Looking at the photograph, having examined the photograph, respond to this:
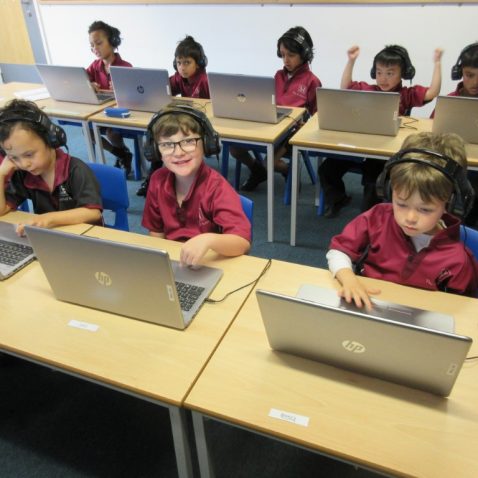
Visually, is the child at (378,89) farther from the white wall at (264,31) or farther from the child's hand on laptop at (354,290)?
the child's hand on laptop at (354,290)

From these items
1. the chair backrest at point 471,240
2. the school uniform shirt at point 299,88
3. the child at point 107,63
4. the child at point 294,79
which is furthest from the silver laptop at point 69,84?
the chair backrest at point 471,240


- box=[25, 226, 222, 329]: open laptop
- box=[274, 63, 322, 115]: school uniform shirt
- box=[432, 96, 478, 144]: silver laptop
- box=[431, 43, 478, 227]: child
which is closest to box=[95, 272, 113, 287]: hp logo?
box=[25, 226, 222, 329]: open laptop

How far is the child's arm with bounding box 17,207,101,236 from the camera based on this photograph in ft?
4.89

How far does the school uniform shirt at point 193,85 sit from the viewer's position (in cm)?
325

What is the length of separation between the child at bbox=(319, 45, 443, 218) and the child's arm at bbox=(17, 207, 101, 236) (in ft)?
5.00

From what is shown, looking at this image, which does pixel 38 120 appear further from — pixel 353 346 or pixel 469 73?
pixel 469 73

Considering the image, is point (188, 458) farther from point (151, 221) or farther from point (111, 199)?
point (111, 199)

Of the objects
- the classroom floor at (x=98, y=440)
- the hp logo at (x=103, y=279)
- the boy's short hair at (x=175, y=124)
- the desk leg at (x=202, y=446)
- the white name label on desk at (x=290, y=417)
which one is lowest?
the classroom floor at (x=98, y=440)

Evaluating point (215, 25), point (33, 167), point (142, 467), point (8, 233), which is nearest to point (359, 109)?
point (33, 167)

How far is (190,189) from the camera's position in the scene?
58.3 inches

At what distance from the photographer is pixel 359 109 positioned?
2193 millimetres

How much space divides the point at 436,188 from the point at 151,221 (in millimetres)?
965

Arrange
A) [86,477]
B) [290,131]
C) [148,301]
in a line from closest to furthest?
[148,301] → [86,477] → [290,131]

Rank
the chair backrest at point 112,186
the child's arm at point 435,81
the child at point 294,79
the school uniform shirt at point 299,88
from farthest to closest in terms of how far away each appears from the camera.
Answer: the school uniform shirt at point 299,88 → the child at point 294,79 → the child's arm at point 435,81 → the chair backrest at point 112,186
